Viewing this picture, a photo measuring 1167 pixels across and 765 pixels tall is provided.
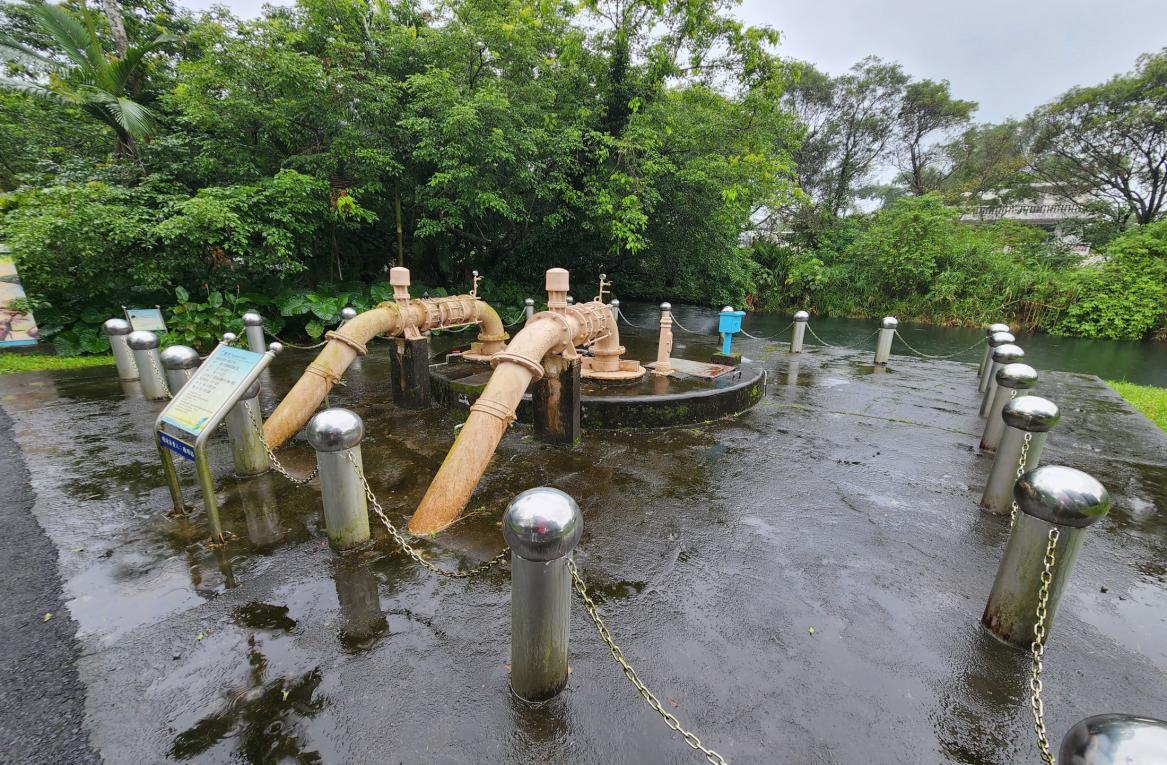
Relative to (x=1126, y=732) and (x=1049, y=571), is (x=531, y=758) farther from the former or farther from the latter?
(x=1049, y=571)

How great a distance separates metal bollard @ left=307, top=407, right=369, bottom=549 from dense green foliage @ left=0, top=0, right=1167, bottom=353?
28.0ft

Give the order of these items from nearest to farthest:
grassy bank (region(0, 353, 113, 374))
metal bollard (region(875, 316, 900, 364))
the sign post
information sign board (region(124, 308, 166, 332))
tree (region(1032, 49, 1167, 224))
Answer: the sign post < grassy bank (region(0, 353, 113, 374)) < information sign board (region(124, 308, 166, 332)) < metal bollard (region(875, 316, 900, 364)) < tree (region(1032, 49, 1167, 224))

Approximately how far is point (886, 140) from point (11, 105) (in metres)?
39.1

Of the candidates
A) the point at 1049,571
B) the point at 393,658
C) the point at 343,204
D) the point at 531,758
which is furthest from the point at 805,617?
the point at 343,204

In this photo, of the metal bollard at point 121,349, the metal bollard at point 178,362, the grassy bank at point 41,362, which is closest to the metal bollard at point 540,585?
the metal bollard at point 178,362

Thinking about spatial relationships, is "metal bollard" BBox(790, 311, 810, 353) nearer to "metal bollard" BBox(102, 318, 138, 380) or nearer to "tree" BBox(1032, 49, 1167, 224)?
"metal bollard" BBox(102, 318, 138, 380)

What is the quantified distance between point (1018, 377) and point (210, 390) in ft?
22.2

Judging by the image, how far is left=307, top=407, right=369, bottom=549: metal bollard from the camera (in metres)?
3.01

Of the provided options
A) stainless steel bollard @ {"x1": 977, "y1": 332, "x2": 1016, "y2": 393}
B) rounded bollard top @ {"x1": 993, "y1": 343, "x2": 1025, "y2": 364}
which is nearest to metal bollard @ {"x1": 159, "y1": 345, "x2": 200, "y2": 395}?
rounded bollard top @ {"x1": 993, "y1": 343, "x2": 1025, "y2": 364}

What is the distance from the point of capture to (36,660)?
2379 millimetres

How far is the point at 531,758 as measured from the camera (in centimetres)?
195

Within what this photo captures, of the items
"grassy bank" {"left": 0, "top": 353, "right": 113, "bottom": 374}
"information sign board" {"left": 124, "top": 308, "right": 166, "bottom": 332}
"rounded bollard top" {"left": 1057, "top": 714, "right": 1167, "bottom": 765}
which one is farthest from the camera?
"information sign board" {"left": 124, "top": 308, "right": 166, "bottom": 332}

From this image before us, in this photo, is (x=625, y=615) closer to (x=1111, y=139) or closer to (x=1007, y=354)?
(x=1007, y=354)

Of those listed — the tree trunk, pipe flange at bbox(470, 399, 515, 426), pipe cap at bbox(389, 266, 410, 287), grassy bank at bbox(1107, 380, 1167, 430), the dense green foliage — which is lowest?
grassy bank at bbox(1107, 380, 1167, 430)
